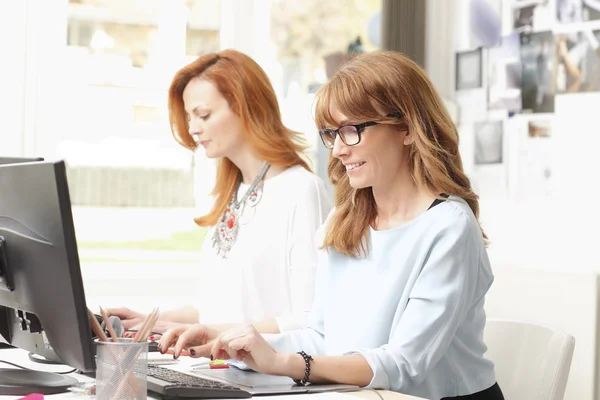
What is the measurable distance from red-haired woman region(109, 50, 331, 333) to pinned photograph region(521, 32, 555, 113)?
1.40m

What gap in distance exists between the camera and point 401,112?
68.3 inches

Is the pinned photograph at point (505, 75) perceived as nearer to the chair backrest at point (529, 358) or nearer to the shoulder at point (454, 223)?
the chair backrest at point (529, 358)

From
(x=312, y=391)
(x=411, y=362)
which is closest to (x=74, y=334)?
(x=312, y=391)

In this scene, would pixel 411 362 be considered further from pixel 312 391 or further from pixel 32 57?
pixel 32 57

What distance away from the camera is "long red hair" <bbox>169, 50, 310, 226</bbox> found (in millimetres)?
2398

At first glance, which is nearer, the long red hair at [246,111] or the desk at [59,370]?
the desk at [59,370]

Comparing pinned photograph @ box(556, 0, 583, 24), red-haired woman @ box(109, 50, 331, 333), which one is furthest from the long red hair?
pinned photograph @ box(556, 0, 583, 24)

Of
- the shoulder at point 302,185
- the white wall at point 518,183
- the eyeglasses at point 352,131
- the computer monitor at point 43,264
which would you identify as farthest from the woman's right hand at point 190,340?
the white wall at point 518,183

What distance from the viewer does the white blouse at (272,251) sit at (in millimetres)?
2268

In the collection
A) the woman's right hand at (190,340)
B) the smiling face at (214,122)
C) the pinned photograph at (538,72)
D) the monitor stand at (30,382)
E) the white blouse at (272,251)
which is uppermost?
the pinned photograph at (538,72)

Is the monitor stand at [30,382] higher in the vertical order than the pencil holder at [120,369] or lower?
lower

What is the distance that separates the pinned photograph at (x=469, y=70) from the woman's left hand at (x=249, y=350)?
2619 mm

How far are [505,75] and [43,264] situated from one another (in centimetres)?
281

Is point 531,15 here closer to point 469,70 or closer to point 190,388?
point 469,70
